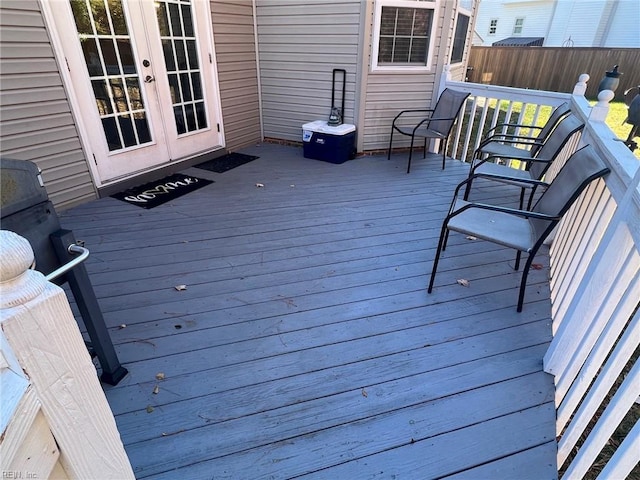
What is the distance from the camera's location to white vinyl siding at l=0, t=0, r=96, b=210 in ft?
8.36

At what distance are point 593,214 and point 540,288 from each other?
674mm

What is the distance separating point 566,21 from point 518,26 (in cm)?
202

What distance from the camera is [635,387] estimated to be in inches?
38.1

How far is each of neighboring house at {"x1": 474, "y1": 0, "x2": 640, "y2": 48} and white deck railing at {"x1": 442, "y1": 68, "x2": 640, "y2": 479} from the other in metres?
13.9

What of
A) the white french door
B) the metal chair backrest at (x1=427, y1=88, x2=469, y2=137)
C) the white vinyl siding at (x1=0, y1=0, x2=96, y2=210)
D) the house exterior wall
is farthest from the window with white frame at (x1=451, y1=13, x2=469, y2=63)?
the white vinyl siding at (x1=0, y1=0, x2=96, y2=210)

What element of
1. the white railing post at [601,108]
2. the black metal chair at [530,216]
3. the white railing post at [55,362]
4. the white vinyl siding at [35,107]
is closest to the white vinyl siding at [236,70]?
the white vinyl siding at [35,107]

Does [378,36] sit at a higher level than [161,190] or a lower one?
higher

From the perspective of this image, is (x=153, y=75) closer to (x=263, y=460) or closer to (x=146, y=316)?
(x=146, y=316)

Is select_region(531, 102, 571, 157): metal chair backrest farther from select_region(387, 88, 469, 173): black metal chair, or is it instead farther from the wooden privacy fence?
the wooden privacy fence

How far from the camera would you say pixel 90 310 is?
1.40 meters

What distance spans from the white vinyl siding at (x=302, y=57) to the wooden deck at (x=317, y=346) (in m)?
2.24

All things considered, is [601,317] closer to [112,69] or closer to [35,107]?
[35,107]

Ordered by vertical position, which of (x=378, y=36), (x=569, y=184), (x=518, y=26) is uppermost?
(x=518, y=26)

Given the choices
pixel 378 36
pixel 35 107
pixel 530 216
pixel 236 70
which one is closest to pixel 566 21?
pixel 378 36
